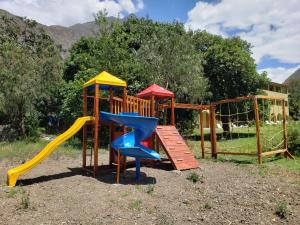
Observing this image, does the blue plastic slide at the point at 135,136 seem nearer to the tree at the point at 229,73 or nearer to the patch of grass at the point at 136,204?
the patch of grass at the point at 136,204

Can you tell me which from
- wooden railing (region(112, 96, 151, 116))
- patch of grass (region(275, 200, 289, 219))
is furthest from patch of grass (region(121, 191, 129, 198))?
wooden railing (region(112, 96, 151, 116))

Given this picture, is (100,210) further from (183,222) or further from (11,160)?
(11,160)

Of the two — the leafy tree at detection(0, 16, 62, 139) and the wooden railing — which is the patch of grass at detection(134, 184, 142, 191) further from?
the leafy tree at detection(0, 16, 62, 139)

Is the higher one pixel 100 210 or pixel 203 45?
pixel 203 45

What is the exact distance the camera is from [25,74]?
1641 centimetres

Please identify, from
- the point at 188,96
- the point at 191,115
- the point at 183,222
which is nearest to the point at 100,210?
A: the point at 183,222

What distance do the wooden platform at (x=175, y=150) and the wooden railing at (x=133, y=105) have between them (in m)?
0.86

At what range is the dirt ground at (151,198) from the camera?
5.17 meters

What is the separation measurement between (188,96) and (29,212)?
14183 millimetres

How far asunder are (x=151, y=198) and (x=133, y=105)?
165 inches

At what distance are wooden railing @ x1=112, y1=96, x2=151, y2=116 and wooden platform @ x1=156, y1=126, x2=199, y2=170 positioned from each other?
0.86 metres

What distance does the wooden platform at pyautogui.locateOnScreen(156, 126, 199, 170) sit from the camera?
979 centimetres

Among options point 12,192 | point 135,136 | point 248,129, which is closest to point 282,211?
point 135,136

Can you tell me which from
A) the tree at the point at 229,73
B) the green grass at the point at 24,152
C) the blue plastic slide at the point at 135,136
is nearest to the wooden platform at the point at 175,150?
the blue plastic slide at the point at 135,136
